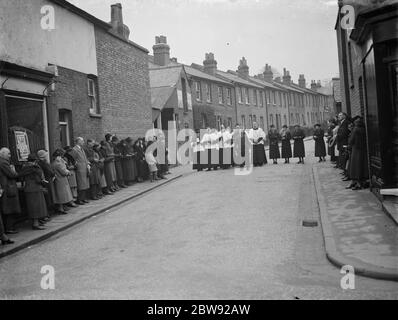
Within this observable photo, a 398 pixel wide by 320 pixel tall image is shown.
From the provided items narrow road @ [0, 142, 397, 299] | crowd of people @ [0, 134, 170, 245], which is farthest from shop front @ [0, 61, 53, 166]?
narrow road @ [0, 142, 397, 299]

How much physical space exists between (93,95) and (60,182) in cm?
610

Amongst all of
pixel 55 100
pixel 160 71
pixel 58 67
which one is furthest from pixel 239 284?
pixel 160 71

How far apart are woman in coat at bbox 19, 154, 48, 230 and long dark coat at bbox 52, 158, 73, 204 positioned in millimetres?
1500

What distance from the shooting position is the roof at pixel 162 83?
2624cm

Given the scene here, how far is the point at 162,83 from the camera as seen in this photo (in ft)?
96.7

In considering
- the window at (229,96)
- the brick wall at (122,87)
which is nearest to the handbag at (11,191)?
the brick wall at (122,87)

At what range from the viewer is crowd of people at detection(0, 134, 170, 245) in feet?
29.3

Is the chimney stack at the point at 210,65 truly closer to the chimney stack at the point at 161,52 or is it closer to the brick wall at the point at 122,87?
the chimney stack at the point at 161,52

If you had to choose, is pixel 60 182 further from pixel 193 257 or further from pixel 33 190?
pixel 193 257

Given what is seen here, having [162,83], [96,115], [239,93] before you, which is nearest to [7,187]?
[96,115]

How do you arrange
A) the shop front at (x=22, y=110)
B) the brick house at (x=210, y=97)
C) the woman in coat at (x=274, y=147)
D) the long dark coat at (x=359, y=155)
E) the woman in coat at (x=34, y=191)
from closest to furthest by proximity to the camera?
the woman in coat at (x=34, y=191)
the shop front at (x=22, y=110)
the long dark coat at (x=359, y=155)
the woman in coat at (x=274, y=147)
the brick house at (x=210, y=97)

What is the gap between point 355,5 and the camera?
9.76 meters

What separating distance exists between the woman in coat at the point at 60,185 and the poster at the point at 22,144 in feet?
2.32
